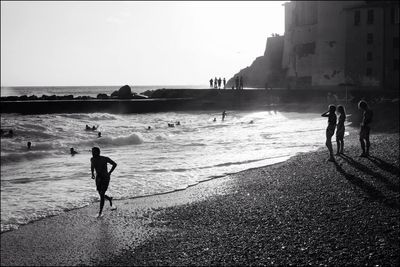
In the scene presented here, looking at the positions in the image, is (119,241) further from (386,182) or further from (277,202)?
(386,182)

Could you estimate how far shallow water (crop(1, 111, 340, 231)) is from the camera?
9.98 meters

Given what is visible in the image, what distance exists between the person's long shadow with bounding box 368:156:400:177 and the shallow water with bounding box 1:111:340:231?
3374 mm

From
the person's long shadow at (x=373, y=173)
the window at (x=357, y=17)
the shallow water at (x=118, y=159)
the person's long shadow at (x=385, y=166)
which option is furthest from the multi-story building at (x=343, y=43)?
the person's long shadow at (x=385, y=166)

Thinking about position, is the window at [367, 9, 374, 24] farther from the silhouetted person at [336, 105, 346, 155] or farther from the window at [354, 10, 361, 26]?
the silhouetted person at [336, 105, 346, 155]

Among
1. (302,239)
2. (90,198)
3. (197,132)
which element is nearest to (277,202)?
(302,239)

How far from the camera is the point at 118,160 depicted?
51.6ft

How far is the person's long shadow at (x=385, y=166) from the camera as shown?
33.5 ft

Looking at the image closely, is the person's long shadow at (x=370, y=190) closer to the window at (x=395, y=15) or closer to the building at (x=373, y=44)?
the building at (x=373, y=44)

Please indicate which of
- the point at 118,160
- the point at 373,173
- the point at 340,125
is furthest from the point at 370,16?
the point at 373,173

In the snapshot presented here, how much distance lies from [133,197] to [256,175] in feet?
12.0

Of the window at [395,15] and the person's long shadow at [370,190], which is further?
the window at [395,15]

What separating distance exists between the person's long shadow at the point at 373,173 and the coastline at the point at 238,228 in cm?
2

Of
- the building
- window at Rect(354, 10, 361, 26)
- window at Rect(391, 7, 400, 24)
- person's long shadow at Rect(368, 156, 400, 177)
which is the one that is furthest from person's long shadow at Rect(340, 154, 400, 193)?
window at Rect(354, 10, 361, 26)

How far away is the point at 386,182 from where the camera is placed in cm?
923
